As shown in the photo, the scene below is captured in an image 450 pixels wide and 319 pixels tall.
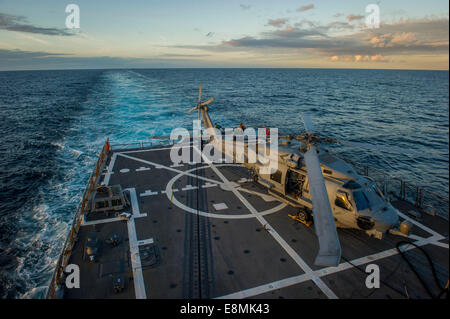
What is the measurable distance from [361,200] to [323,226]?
723 cm

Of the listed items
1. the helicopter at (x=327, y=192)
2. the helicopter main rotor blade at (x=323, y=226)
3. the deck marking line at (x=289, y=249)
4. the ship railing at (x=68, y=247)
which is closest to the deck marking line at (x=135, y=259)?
the ship railing at (x=68, y=247)

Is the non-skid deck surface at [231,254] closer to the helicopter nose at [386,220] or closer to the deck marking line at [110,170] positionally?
the helicopter nose at [386,220]

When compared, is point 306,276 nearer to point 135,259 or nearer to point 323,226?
point 323,226

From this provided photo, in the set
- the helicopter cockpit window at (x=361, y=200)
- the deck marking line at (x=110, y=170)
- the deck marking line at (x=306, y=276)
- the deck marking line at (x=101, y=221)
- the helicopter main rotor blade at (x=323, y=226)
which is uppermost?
the helicopter main rotor blade at (x=323, y=226)

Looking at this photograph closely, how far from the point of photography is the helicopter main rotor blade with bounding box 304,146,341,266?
6508 millimetres

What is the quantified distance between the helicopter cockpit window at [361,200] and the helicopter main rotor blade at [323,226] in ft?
15.1

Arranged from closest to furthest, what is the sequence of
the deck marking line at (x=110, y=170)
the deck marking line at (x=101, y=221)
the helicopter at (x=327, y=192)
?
the helicopter at (x=327, y=192) < the deck marking line at (x=101, y=221) < the deck marking line at (x=110, y=170)

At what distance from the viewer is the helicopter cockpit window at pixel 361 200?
43.1ft

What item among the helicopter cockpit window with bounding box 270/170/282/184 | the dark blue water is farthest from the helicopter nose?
the helicopter cockpit window with bounding box 270/170/282/184

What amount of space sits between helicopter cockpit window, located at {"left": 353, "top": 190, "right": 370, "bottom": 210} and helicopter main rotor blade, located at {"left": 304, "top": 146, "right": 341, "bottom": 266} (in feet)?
15.1
